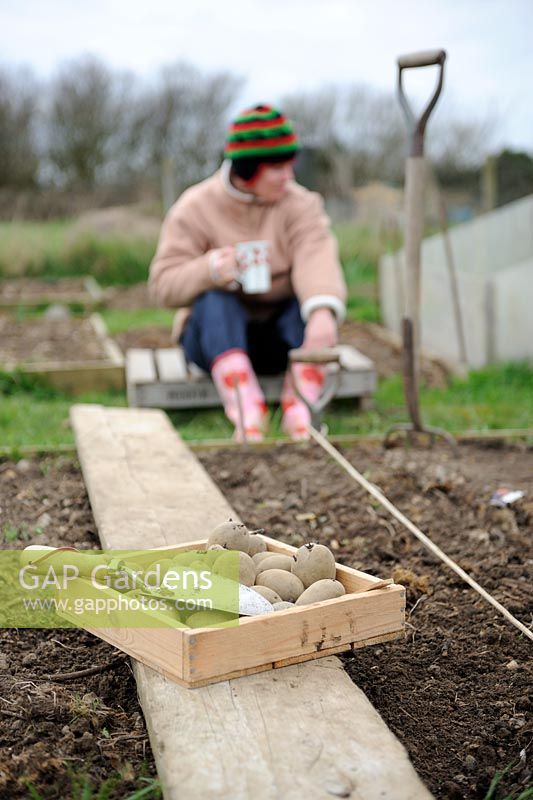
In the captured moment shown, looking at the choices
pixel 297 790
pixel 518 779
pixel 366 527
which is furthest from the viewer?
pixel 366 527

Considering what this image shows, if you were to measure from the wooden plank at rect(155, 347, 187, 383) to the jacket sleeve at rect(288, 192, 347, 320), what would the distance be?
0.75 m

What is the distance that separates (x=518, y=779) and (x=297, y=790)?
0.41 metres

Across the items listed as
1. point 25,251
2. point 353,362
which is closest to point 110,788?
point 353,362

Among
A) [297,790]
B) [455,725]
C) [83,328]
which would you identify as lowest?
[83,328]

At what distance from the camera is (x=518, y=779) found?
141 cm

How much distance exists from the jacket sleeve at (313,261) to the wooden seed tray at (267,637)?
7.80 ft

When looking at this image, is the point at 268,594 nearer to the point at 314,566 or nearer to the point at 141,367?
the point at 314,566

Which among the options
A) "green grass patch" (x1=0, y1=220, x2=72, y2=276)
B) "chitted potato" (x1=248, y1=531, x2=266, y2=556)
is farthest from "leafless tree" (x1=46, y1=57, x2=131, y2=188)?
"chitted potato" (x1=248, y1=531, x2=266, y2=556)

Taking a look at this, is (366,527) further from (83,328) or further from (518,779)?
(83,328)

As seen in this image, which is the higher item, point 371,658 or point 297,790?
point 297,790

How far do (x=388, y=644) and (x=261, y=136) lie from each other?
99.9 inches

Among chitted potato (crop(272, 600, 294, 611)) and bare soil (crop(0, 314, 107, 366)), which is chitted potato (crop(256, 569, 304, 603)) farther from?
bare soil (crop(0, 314, 107, 366))

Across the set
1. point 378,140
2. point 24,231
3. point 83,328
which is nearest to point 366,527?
point 83,328

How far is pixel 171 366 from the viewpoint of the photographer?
479 centimetres
